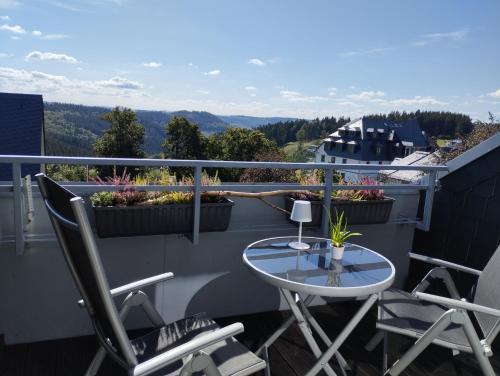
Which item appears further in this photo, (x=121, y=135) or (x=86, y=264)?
(x=121, y=135)

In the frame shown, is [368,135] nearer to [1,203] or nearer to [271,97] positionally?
[271,97]

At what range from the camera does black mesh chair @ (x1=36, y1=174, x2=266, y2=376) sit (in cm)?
128

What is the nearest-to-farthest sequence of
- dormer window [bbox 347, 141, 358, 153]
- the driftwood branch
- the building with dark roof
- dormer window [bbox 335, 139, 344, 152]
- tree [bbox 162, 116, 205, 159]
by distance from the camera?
the driftwood branch < the building with dark roof < tree [bbox 162, 116, 205, 159] < dormer window [bbox 347, 141, 358, 153] < dormer window [bbox 335, 139, 344, 152]

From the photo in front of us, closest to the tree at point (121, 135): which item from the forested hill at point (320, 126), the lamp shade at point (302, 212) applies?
the forested hill at point (320, 126)

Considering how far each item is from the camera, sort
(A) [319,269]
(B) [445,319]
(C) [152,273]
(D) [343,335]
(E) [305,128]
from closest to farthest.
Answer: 1. (B) [445,319]
2. (D) [343,335]
3. (A) [319,269]
4. (C) [152,273]
5. (E) [305,128]

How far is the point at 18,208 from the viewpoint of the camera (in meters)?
2.22

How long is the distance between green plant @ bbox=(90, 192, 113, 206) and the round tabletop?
3.03 feet

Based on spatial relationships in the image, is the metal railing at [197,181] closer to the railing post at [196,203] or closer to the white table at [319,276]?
the railing post at [196,203]

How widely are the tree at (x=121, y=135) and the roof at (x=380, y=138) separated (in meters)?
34.9

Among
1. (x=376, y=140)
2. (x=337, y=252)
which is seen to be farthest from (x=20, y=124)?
(x=376, y=140)

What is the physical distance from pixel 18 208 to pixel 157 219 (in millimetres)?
790

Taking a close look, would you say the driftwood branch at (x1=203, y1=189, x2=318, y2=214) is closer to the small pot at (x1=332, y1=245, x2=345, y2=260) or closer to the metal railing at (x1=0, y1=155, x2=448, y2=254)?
the metal railing at (x1=0, y1=155, x2=448, y2=254)

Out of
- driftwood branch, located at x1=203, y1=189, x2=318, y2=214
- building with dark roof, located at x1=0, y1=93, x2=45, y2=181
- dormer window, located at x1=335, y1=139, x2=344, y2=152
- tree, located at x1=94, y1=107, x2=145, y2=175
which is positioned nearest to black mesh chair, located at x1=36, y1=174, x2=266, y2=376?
driftwood branch, located at x1=203, y1=189, x2=318, y2=214

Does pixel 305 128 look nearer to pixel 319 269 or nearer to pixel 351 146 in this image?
pixel 351 146
